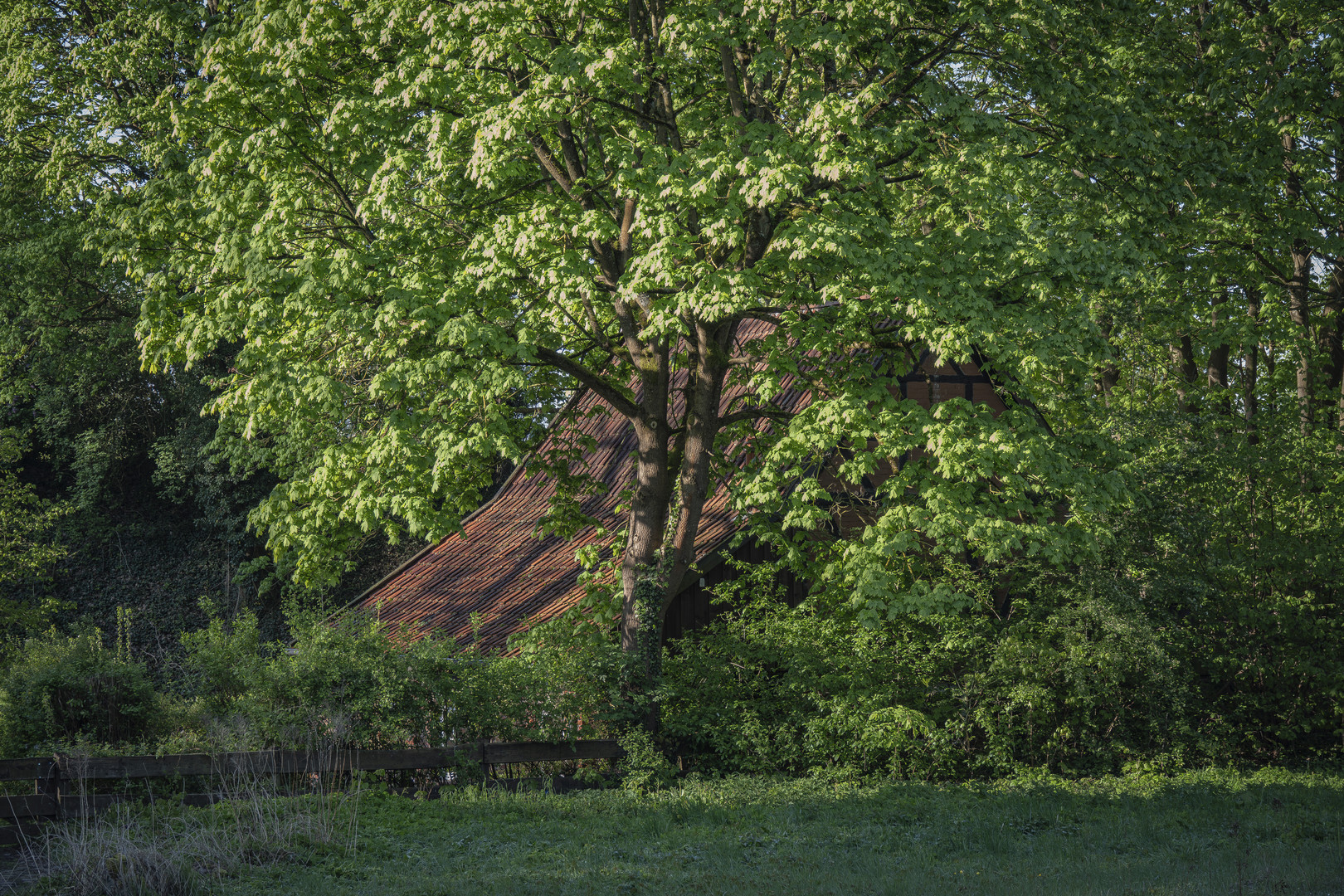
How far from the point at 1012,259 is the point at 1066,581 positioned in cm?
447

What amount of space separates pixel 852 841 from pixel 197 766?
20.1 feet

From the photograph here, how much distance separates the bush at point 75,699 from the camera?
11.0m

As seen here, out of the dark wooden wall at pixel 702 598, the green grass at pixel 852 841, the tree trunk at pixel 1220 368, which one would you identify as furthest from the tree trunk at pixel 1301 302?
the dark wooden wall at pixel 702 598

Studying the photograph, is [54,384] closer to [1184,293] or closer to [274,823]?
[274,823]

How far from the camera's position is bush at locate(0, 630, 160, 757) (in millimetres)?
11047

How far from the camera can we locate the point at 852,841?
9.56 meters

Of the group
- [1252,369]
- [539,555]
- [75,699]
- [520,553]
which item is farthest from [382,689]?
[1252,369]

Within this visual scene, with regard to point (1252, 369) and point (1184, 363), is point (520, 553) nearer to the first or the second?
point (1184, 363)

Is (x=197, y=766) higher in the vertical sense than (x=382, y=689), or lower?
lower

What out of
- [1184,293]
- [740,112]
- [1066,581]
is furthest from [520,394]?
[1184,293]

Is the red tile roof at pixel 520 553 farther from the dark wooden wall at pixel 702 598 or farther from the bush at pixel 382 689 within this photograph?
the bush at pixel 382 689

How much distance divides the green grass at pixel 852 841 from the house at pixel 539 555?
134 inches

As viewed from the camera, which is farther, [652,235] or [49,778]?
[652,235]

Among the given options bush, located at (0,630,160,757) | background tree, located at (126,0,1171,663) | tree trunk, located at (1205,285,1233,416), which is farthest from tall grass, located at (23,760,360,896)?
tree trunk, located at (1205,285,1233,416)
